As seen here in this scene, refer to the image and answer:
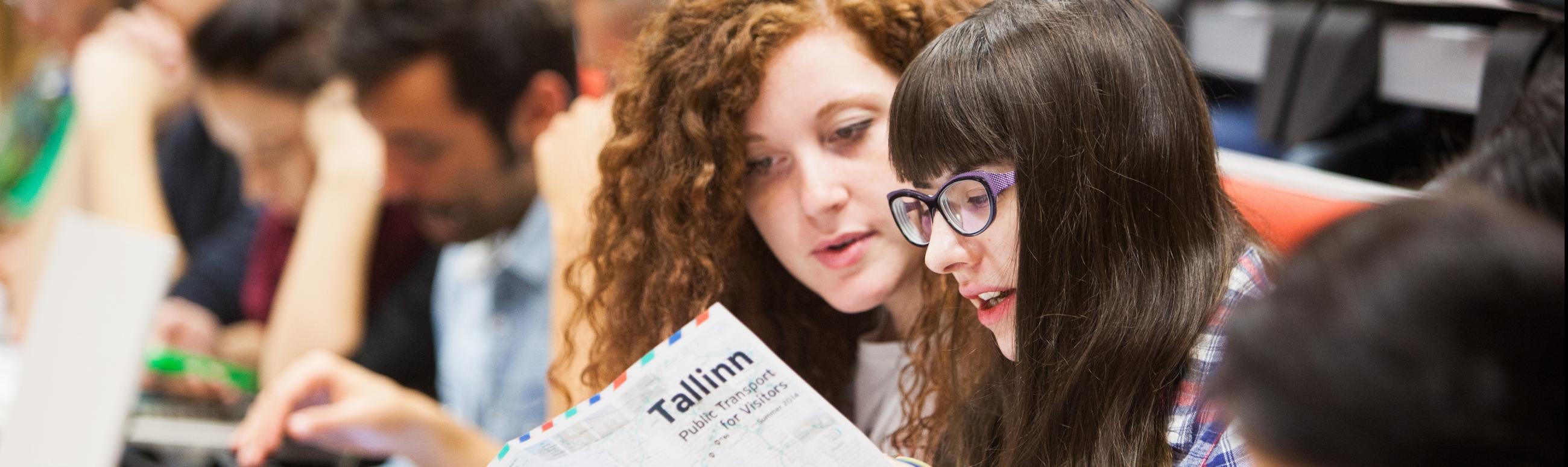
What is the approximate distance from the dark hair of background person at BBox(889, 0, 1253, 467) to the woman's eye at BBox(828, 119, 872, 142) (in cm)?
24

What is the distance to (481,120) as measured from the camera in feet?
6.70

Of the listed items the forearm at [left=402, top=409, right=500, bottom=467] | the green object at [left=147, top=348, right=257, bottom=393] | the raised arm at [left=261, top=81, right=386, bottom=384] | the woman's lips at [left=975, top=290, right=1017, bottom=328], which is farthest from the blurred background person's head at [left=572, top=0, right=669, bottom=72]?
the woman's lips at [left=975, top=290, right=1017, bottom=328]

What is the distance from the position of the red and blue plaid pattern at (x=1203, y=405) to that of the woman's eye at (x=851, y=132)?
391 mm

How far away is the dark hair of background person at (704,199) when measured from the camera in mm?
1161

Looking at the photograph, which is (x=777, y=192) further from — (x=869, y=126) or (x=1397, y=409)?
(x=1397, y=409)

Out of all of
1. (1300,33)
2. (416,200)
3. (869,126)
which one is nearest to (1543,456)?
(869,126)

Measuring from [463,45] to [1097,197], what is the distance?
1387mm

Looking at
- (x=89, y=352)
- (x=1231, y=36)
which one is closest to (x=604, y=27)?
(x=89, y=352)

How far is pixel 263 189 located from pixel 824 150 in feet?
5.70

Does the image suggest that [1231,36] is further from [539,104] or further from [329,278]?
[329,278]

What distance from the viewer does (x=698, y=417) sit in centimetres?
89

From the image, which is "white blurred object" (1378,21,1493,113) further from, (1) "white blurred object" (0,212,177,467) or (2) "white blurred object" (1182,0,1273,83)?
(1) "white blurred object" (0,212,177,467)

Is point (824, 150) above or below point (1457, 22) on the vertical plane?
above

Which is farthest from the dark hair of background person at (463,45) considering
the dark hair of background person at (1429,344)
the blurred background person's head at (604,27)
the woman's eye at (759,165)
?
the dark hair of background person at (1429,344)
